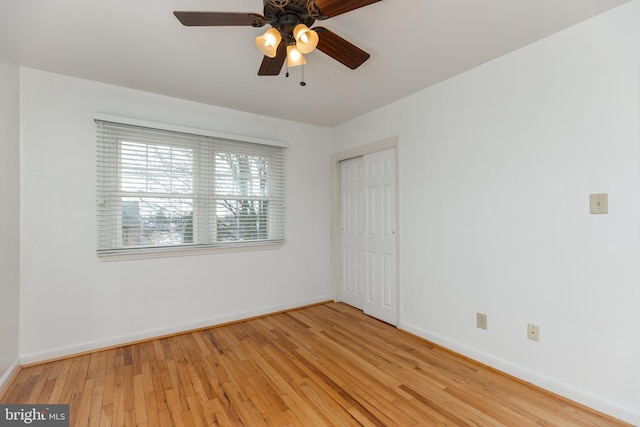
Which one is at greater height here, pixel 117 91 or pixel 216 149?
pixel 117 91

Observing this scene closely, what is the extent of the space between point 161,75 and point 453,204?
2833 millimetres

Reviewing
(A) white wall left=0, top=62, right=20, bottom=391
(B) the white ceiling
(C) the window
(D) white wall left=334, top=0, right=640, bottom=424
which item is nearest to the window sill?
(C) the window

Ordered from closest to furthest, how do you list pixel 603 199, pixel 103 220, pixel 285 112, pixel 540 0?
pixel 540 0, pixel 603 199, pixel 103 220, pixel 285 112

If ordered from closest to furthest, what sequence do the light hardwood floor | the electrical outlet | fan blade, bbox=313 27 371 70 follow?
fan blade, bbox=313 27 371 70 → the light hardwood floor → the electrical outlet

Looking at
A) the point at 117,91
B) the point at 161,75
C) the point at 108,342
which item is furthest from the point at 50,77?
the point at 108,342

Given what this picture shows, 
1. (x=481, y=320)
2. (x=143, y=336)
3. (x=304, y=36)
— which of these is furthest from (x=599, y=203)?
(x=143, y=336)

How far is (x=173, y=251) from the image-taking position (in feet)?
9.75

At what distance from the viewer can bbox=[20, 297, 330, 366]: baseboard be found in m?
2.42

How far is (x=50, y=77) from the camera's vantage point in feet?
8.14

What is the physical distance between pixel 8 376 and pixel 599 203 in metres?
4.22

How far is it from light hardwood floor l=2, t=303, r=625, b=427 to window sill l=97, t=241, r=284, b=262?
833 mm

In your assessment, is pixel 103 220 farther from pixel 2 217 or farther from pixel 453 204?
pixel 453 204

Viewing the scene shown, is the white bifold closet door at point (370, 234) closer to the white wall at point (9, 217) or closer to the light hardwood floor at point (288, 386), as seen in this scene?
the light hardwood floor at point (288, 386)

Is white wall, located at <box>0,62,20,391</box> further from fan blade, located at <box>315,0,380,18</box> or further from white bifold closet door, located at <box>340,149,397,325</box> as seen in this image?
white bifold closet door, located at <box>340,149,397,325</box>
